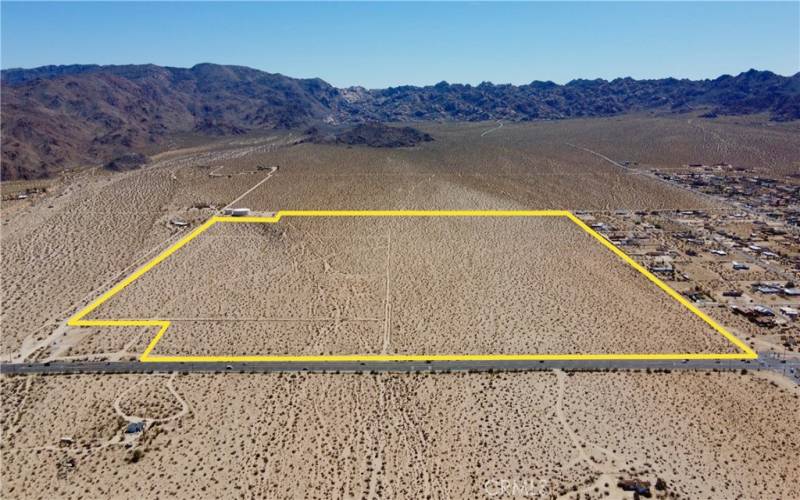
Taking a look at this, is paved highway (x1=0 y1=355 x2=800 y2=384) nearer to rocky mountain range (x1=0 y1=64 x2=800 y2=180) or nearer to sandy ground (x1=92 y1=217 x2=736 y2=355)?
sandy ground (x1=92 y1=217 x2=736 y2=355)

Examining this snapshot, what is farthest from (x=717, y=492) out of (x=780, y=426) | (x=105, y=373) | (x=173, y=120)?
(x=173, y=120)

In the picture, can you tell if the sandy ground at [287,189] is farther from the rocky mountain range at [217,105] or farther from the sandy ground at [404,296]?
the rocky mountain range at [217,105]

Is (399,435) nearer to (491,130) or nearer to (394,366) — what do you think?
(394,366)

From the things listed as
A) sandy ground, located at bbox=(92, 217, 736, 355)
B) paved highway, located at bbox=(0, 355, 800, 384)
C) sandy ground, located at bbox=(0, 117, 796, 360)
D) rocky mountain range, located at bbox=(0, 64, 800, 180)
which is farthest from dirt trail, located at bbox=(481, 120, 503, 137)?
paved highway, located at bbox=(0, 355, 800, 384)

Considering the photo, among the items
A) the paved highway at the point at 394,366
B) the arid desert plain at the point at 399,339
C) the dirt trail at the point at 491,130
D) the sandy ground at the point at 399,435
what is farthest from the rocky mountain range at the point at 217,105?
the sandy ground at the point at 399,435

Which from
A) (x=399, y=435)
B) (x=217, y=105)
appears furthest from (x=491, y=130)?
(x=399, y=435)
